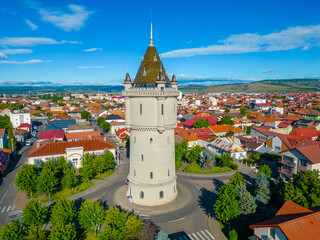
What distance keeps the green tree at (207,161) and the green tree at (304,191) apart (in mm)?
20392

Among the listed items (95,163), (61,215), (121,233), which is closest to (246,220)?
(121,233)

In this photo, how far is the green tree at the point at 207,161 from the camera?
54.0m

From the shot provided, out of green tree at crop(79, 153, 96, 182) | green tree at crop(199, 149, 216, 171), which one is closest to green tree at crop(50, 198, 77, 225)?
green tree at crop(79, 153, 96, 182)

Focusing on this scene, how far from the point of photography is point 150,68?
1369 inches

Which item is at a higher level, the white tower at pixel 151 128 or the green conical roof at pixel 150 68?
the green conical roof at pixel 150 68

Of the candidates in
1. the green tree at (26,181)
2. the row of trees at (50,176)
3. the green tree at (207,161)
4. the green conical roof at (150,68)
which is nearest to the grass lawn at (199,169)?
the green tree at (207,161)

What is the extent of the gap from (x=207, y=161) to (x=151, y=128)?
25.3 meters

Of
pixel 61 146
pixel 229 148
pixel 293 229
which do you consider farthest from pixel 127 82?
pixel 229 148

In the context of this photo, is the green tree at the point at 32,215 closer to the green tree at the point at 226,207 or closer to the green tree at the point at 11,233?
the green tree at the point at 11,233

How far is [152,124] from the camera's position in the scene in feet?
111

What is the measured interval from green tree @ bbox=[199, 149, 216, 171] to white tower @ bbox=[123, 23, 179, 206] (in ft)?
60.5

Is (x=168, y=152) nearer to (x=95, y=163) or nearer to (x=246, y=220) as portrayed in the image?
(x=246, y=220)

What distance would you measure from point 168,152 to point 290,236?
19.8 meters

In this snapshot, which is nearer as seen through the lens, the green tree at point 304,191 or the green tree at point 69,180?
the green tree at point 304,191
